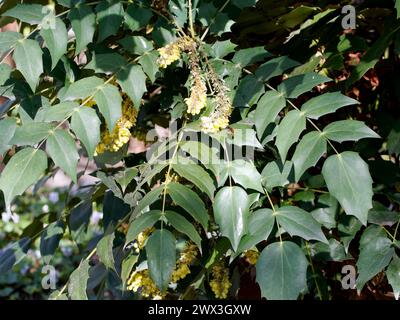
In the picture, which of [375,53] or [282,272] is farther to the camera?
[375,53]

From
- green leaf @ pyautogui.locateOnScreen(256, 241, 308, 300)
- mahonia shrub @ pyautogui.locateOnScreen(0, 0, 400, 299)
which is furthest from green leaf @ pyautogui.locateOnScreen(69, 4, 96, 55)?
green leaf @ pyautogui.locateOnScreen(256, 241, 308, 300)

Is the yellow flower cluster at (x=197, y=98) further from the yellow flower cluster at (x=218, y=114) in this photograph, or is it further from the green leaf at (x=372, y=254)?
the green leaf at (x=372, y=254)

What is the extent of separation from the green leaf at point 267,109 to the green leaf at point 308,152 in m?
0.09

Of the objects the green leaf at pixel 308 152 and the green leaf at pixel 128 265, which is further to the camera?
the green leaf at pixel 128 265

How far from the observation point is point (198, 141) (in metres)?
1.49

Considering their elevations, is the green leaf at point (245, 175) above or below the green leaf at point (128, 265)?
above

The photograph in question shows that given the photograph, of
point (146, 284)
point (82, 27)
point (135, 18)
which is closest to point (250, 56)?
point (135, 18)

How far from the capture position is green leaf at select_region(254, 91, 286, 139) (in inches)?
55.8

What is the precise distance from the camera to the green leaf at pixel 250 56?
5.15ft

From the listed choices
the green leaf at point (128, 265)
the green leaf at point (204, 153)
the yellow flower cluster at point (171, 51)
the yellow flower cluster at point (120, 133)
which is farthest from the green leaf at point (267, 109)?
the green leaf at point (128, 265)

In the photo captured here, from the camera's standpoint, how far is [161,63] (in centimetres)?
147

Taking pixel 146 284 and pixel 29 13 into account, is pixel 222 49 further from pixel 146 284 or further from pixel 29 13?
pixel 146 284

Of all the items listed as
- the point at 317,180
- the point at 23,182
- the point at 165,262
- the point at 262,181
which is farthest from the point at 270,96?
the point at 23,182

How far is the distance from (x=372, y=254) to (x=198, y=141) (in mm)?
498
